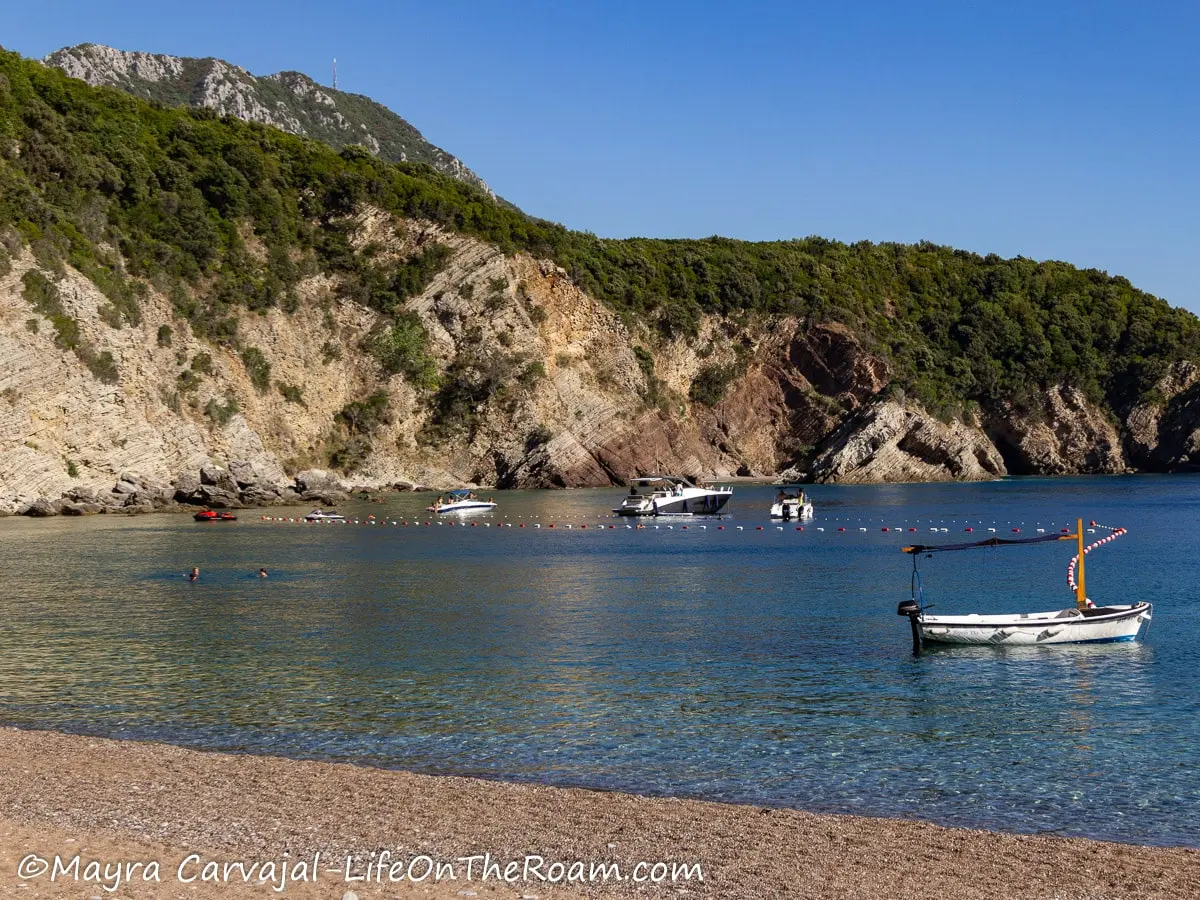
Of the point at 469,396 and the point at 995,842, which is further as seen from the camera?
the point at 469,396

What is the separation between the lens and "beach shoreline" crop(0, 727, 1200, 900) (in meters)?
11.4

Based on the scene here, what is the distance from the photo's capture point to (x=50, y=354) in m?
71.0

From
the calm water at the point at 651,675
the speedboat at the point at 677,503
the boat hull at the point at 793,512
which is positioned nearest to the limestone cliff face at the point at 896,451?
the speedboat at the point at 677,503

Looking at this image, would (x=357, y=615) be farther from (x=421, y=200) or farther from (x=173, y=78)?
(x=173, y=78)

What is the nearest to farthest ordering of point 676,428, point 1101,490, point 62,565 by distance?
point 62,565 < point 1101,490 < point 676,428

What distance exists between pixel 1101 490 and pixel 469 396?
5444 cm

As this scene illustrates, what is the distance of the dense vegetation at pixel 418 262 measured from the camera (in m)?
88.2

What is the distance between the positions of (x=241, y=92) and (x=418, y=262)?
271 feet

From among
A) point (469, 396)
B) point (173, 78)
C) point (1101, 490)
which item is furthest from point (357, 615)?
point (173, 78)

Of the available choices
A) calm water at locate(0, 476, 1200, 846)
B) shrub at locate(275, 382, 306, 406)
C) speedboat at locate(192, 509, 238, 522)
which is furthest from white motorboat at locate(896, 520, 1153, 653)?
shrub at locate(275, 382, 306, 406)

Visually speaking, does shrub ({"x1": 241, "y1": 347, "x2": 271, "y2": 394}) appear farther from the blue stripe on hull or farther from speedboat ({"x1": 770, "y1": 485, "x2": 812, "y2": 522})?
the blue stripe on hull

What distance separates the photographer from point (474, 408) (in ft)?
352

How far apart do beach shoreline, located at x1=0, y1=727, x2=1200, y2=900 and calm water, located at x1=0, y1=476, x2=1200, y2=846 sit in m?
1.41

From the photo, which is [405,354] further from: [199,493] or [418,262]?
[199,493]
